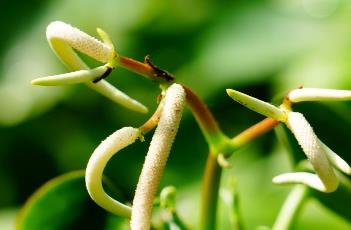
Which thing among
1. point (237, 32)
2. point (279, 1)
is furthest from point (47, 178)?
point (279, 1)

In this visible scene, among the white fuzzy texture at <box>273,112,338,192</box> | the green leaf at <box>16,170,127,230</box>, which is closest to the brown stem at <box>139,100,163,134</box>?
the white fuzzy texture at <box>273,112,338,192</box>

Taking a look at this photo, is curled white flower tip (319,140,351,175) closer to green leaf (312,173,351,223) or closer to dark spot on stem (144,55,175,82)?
dark spot on stem (144,55,175,82)

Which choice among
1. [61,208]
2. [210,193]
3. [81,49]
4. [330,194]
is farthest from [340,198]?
[81,49]

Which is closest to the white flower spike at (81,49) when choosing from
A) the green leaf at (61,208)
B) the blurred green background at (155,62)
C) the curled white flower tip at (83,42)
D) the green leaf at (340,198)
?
the curled white flower tip at (83,42)

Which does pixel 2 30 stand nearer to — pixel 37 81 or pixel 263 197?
pixel 263 197

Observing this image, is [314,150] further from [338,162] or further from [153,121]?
[153,121]

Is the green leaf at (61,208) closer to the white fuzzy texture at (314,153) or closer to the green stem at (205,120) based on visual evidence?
the green stem at (205,120)
